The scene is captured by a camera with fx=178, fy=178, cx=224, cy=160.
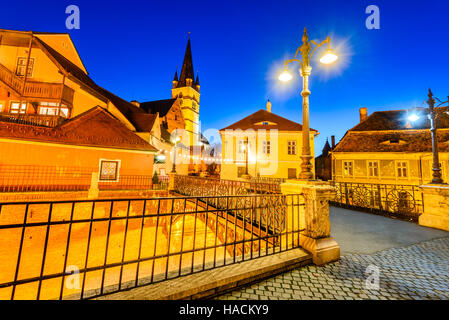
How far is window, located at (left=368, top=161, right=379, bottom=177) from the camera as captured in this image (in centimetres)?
2062

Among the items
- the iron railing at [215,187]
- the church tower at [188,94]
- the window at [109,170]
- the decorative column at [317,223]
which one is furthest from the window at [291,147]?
the church tower at [188,94]

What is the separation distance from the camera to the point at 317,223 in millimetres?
3760

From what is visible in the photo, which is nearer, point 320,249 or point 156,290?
point 156,290

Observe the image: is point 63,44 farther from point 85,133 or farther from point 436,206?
point 436,206

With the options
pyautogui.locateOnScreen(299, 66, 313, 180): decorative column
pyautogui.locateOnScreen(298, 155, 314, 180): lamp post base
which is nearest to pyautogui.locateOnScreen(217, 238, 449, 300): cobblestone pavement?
pyautogui.locateOnScreen(298, 155, 314, 180): lamp post base

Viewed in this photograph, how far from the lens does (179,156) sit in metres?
33.1

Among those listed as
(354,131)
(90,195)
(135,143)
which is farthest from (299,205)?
(354,131)

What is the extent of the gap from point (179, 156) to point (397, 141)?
31090 millimetres

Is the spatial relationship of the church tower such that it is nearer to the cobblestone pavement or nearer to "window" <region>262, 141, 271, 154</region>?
"window" <region>262, 141, 271, 154</region>

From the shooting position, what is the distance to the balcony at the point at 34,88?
14742 mm

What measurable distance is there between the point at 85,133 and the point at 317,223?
58.0ft
